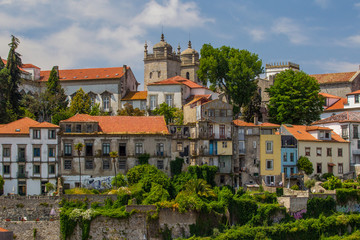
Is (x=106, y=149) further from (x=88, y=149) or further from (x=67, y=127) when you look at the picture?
(x=67, y=127)

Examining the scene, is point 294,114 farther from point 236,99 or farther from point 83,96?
point 83,96

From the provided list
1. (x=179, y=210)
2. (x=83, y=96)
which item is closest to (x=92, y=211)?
(x=179, y=210)

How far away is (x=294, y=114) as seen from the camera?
78.4 meters

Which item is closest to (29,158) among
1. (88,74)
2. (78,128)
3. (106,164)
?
(78,128)

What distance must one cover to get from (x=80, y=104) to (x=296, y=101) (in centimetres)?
2768

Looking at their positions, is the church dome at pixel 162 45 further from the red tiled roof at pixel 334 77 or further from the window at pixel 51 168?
the window at pixel 51 168

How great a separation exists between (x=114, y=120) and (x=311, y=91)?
27.8 m

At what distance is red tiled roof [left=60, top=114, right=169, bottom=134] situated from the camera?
63.9 m

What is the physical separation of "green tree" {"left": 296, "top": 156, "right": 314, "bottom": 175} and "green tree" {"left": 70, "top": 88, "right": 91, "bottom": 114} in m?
28.3

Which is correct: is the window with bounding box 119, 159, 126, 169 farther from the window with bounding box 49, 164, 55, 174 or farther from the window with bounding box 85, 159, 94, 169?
the window with bounding box 49, 164, 55, 174

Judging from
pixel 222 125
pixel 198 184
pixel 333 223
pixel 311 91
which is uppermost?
pixel 311 91

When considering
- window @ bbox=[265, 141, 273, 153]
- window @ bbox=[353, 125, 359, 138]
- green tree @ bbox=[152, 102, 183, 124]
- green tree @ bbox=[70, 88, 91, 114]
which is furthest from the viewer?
green tree @ bbox=[70, 88, 91, 114]

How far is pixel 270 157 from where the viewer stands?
223 feet

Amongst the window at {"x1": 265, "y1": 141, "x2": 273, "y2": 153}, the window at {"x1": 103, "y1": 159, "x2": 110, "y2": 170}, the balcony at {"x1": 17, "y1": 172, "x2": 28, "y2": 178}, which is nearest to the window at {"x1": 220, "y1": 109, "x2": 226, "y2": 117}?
the window at {"x1": 265, "y1": 141, "x2": 273, "y2": 153}
